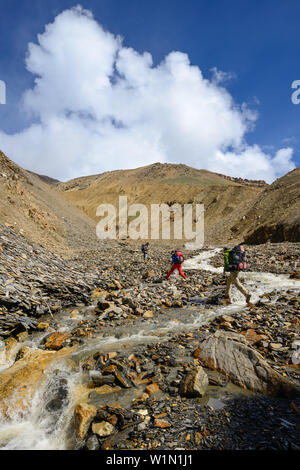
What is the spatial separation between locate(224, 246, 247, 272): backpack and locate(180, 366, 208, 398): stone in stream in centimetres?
546

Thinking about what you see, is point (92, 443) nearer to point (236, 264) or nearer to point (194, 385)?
point (194, 385)

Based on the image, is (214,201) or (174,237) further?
(214,201)

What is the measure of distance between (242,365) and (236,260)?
5.13m

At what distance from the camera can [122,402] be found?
420 cm

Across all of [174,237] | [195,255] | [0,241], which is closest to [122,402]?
[0,241]

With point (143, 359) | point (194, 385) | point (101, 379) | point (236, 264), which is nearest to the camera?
point (194, 385)

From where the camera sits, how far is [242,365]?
4.63 m

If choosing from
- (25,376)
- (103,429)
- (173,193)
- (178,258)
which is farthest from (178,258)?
(173,193)

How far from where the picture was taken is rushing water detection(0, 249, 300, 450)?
3881 millimetres

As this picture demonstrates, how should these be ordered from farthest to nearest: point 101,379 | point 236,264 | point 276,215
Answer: point 276,215
point 236,264
point 101,379

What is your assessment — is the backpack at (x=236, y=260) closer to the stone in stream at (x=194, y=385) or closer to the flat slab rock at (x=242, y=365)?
the flat slab rock at (x=242, y=365)
